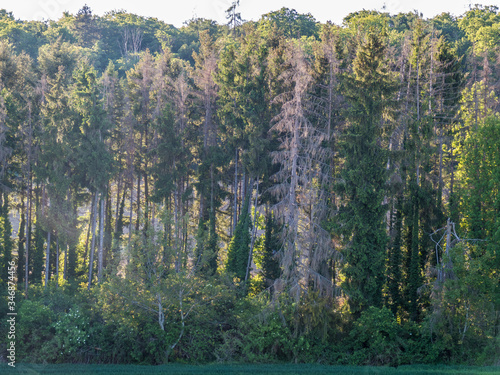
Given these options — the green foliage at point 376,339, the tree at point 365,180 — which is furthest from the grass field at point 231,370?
the tree at point 365,180

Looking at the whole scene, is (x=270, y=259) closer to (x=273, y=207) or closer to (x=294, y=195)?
(x=273, y=207)

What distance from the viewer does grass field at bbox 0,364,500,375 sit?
2439cm

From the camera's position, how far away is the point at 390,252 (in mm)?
32031

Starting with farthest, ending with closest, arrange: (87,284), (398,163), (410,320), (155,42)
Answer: (155,42), (87,284), (398,163), (410,320)

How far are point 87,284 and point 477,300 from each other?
24235 millimetres

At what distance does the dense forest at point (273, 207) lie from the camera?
27.3 metres

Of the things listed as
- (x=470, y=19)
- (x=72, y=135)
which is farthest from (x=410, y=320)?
(x=470, y=19)

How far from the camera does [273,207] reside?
28.6 m

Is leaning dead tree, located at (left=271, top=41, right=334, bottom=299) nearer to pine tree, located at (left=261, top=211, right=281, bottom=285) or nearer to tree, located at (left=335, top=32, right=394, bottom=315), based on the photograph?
tree, located at (left=335, top=32, right=394, bottom=315)

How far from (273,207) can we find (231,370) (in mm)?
8317

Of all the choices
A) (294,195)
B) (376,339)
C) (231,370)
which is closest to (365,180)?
(294,195)

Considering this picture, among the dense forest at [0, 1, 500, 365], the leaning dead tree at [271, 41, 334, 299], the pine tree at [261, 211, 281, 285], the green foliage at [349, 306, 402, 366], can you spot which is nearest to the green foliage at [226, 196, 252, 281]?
the dense forest at [0, 1, 500, 365]

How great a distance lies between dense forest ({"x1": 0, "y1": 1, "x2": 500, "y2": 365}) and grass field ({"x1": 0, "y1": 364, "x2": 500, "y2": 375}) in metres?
1.28

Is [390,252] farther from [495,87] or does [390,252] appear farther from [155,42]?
[155,42]
